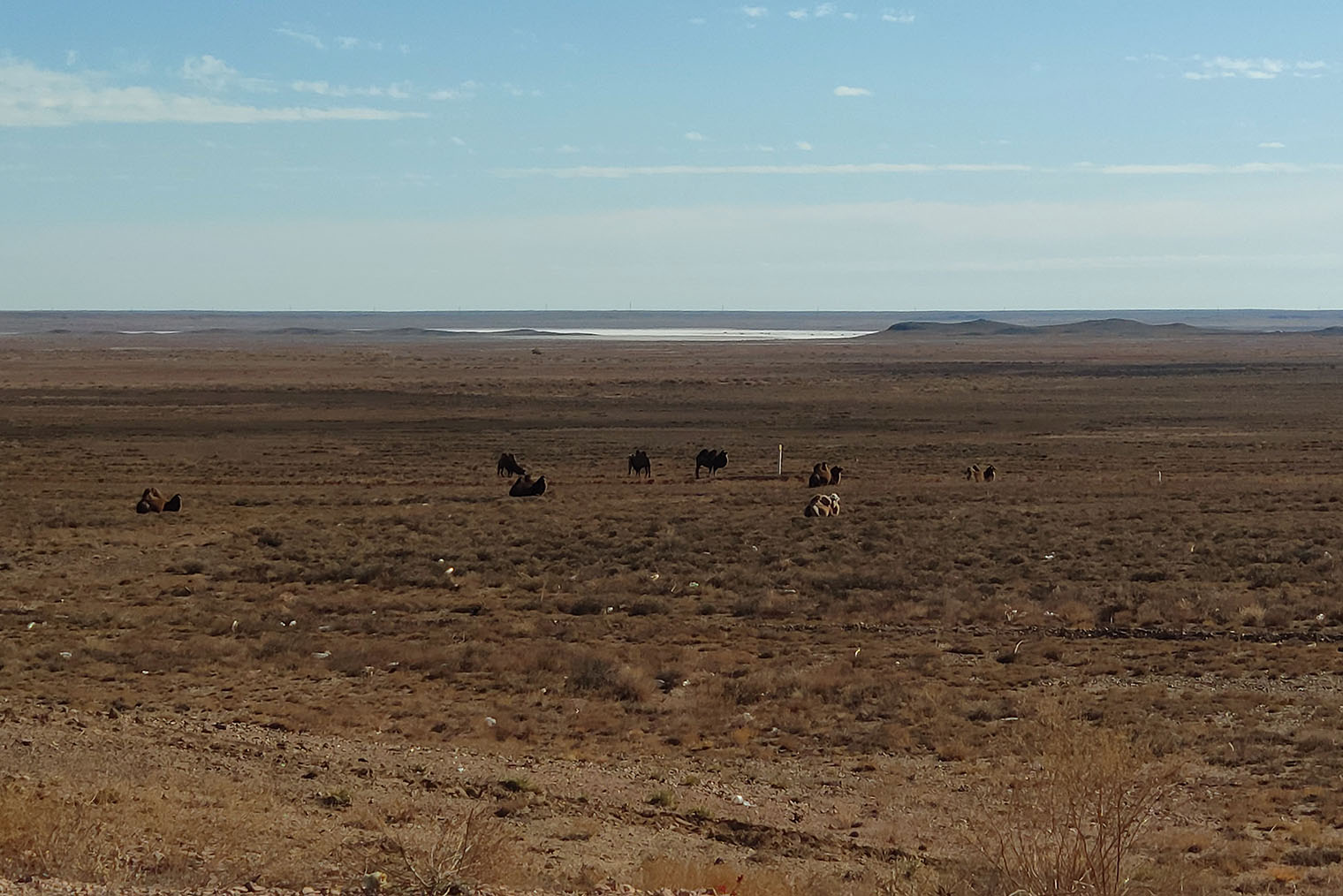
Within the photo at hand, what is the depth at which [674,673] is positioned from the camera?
16.8m

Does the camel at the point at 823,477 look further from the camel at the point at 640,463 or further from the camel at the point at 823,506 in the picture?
the camel at the point at 823,506

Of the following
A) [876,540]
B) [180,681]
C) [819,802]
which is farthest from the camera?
[876,540]

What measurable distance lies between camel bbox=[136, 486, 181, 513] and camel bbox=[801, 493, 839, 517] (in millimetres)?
14327

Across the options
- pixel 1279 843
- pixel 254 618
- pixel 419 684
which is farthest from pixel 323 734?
pixel 1279 843

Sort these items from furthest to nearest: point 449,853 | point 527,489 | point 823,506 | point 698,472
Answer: point 698,472, point 527,489, point 823,506, point 449,853

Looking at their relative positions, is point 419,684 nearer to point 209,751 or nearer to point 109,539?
point 209,751

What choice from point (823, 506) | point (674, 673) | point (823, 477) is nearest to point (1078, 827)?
point (674, 673)

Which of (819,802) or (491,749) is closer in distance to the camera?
(819,802)

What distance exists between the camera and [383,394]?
78.0 meters

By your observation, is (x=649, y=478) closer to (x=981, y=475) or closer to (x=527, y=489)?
(x=527, y=489)

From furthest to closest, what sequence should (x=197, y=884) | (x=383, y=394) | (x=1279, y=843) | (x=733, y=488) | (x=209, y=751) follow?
(x=383, y=394) < (x=733, y=488) < (x=209, y=751) < (x=1279, y=843) < (x=197, y=884)

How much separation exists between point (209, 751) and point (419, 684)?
3.97 m

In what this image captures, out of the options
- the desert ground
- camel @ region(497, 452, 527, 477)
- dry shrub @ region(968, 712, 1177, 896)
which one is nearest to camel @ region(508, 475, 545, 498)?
the desert ground

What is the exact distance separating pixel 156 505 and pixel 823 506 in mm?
15024
